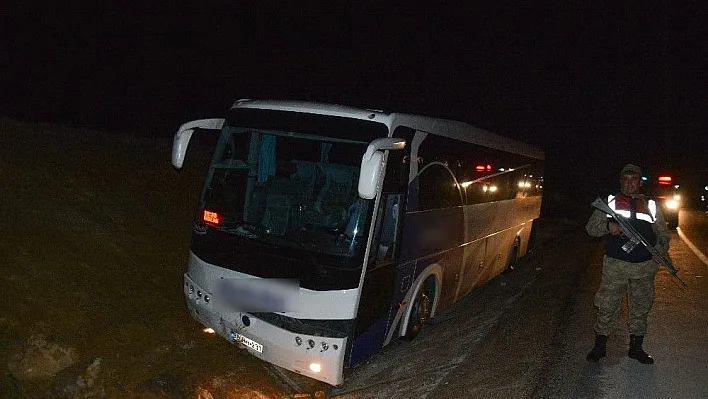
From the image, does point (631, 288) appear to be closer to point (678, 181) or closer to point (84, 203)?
point (84, 203)

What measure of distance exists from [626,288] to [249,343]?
3916mm

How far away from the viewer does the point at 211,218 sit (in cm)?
637

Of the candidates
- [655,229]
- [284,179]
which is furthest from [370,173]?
[655,229]

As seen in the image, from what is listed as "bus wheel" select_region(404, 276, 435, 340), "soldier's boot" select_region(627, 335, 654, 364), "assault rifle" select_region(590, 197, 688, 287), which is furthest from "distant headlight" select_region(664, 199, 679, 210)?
"assault rifle" select_region(590, 197, 688, 287)

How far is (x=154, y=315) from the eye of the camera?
7.03m

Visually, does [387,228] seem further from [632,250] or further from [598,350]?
[598,350]

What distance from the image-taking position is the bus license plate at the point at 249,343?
5848 mm

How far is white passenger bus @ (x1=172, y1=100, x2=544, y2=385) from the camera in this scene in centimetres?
563

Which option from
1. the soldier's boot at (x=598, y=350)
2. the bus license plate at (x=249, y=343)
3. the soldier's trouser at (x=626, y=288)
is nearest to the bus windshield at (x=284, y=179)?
the bus license plate at (x=249, y=343)

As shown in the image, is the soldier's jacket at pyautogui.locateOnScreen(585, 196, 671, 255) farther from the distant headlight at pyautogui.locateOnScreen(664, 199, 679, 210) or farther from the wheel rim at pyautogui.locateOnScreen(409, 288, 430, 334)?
the distant headlight at pyautogui.locateOnScreen(664, 199, 679, 210)

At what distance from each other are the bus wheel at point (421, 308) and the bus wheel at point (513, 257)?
4.98m

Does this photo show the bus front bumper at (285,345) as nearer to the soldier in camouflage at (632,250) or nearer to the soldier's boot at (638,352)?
the soldier in camouflage at (632,250)

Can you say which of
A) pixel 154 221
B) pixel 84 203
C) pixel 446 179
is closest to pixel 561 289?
pixel 446 179

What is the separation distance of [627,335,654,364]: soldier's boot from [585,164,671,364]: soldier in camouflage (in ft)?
0.77
